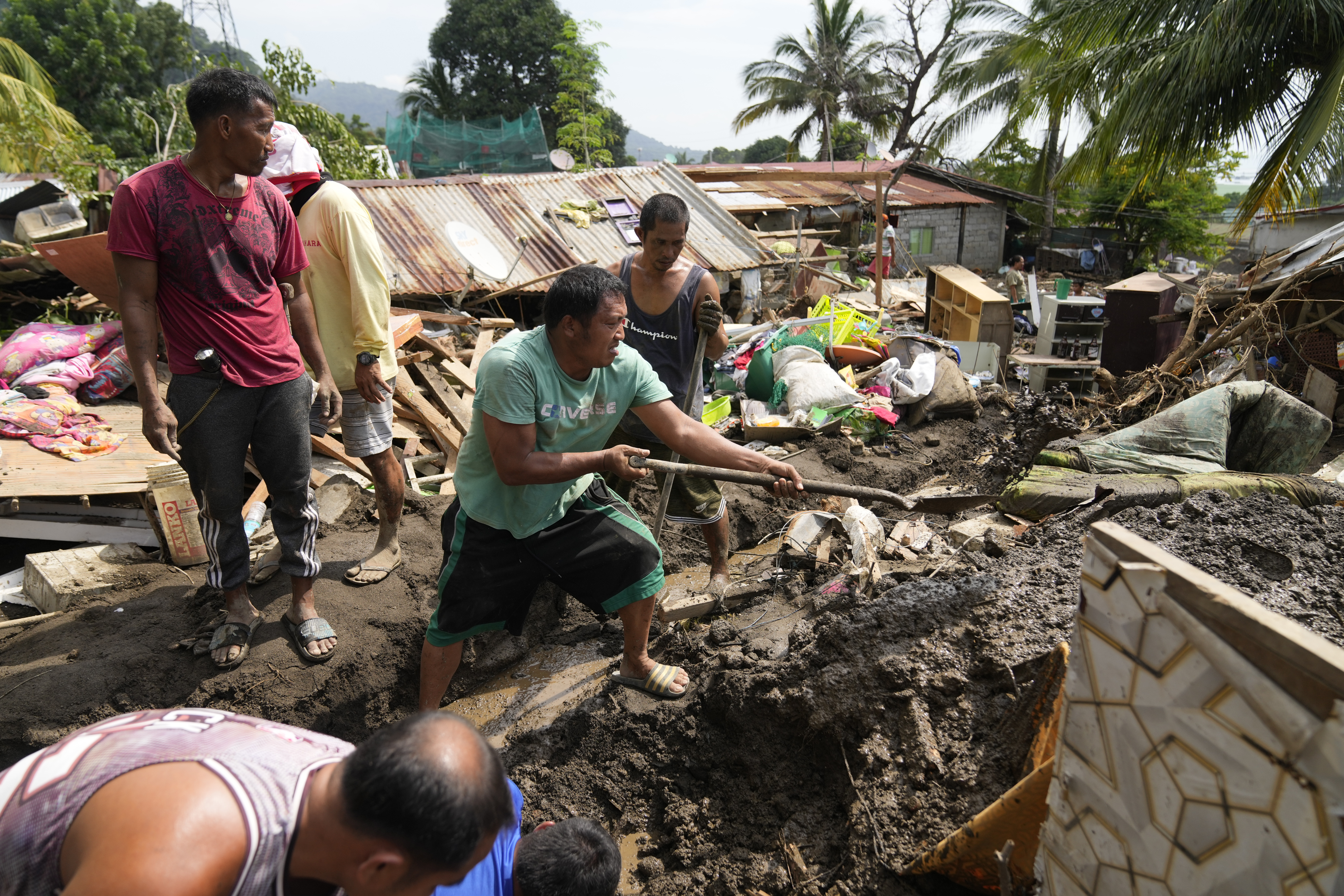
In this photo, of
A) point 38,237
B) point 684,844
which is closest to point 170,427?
point 684,844

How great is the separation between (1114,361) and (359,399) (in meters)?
8.89

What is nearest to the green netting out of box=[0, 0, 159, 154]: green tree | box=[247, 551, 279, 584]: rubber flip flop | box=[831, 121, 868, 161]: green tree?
box=[0, 0, 159, 154]: green tree

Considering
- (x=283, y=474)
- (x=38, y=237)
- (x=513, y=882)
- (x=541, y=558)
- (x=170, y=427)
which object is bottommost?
(x=513, y=882)

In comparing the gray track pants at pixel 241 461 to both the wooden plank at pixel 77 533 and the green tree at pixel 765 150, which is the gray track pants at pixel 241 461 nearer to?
the wooden plank at pixel 77 533

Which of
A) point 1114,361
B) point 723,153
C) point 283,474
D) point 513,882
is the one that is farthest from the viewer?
point 723,153

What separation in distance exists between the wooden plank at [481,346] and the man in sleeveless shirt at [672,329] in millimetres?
3207

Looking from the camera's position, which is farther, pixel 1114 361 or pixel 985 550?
pixel 1114 361

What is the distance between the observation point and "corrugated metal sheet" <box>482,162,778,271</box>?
10398mm

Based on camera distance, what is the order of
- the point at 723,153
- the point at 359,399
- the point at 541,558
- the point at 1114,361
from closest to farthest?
the point at 541,558 < the point at 359,399 < the point at 1114,361 < the point at 723,153

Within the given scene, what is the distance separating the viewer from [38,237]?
638 cm

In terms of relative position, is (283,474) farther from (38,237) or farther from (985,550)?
(38,237)

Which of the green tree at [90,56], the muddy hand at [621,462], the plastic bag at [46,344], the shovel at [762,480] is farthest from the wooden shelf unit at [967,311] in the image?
the green tree at [90,56]

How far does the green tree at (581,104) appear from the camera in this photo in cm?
2100

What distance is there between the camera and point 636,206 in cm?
1135
